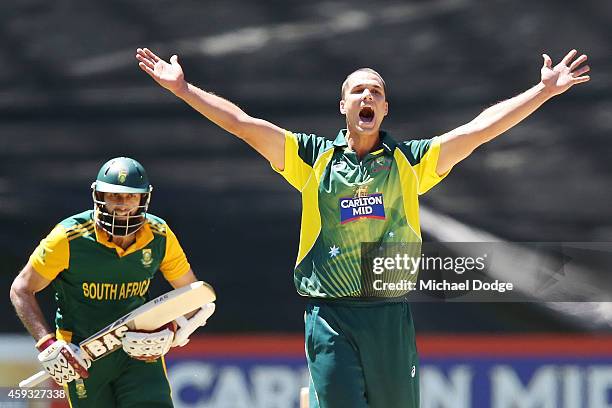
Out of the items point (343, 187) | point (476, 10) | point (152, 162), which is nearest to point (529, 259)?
point (476, 10)

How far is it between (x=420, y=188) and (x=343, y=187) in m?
0.32

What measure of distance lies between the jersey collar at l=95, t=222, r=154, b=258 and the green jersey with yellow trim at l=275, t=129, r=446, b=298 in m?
0.70

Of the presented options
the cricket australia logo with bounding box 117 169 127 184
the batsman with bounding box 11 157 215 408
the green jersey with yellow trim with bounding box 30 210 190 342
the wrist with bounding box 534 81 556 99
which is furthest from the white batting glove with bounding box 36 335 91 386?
the wrist with bounding box 534 81 556 99

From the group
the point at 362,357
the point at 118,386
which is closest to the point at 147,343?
the point at 118,386

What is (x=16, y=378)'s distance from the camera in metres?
5.38

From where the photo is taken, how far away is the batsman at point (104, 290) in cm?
417

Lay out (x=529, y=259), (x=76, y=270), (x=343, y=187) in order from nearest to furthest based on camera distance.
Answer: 1. (x=343, y=187)
2. (x=76, y=270)
3. (x=529, y=259)

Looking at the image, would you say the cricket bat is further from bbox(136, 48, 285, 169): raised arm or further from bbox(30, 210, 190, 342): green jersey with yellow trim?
bbox(136, 48, 285, 169): raised arm

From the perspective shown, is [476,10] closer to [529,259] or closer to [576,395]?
[529,259]

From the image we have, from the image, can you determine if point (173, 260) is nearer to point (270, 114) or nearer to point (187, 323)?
point (187, 323)

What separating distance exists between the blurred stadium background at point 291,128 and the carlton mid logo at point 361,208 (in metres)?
1.32

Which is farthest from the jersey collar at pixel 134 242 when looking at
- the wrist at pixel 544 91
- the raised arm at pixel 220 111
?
the wrist at pixel 544 91

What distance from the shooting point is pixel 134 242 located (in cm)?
434

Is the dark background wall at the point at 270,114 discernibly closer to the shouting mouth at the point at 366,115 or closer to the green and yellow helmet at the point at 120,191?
the green and yellow helmet at the point at 120,191
